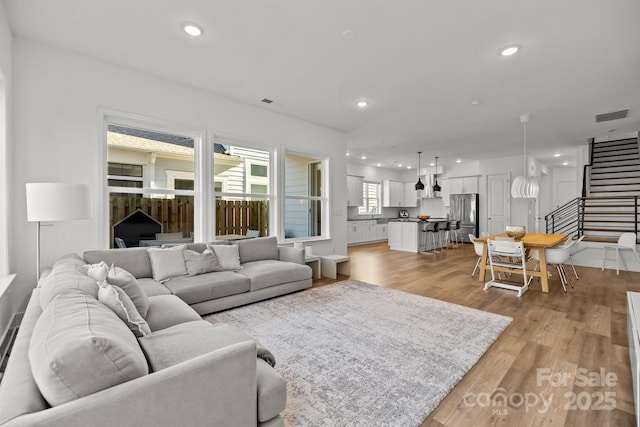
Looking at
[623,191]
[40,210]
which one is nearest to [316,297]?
[40,210]

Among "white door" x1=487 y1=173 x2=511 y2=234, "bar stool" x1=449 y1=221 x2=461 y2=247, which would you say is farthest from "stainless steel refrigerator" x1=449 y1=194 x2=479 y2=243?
"white door" x1=487 y1=173 x2=511 y2=234

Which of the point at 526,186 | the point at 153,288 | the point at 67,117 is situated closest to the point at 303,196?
the point at 153,288

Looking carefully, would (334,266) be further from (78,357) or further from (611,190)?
(611,190)

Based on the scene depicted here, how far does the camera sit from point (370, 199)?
425 inches

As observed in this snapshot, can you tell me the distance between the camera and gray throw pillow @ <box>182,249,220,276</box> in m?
3.48

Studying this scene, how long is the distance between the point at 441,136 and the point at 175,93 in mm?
5356

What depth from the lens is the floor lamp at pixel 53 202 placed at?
7.61 feet

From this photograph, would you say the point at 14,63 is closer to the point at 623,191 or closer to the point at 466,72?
the point at 466,72

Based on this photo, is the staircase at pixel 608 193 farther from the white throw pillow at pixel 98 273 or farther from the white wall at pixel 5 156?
the white wall at pixel 5 156

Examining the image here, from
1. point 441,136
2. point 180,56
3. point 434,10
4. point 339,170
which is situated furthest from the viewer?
point 441,136

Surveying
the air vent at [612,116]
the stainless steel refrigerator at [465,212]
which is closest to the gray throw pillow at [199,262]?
the air vent at [612,116]

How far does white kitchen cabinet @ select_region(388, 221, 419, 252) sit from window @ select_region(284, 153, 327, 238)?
3.37m

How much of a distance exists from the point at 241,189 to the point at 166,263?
1837 mm

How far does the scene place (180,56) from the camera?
3.30m
